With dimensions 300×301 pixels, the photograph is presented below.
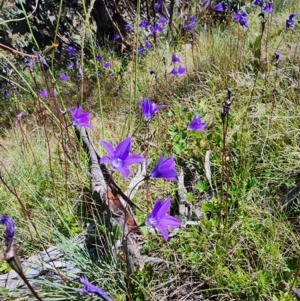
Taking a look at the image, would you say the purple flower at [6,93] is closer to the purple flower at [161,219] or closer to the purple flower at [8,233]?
the purple flower at [161,219]

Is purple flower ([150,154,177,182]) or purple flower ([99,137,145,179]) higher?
purple flower ([99,137,145,179])

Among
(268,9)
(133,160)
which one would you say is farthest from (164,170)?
(268,9)

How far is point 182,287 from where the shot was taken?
131 cm

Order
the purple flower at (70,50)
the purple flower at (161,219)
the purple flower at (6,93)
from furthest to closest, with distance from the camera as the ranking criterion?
the purple flower at (70,50) → the purple flower at (6,93) → the purple flower at (161,219)

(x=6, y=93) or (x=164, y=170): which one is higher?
(x=164, y=170)

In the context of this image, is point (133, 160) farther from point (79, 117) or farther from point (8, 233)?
point (79, 117)

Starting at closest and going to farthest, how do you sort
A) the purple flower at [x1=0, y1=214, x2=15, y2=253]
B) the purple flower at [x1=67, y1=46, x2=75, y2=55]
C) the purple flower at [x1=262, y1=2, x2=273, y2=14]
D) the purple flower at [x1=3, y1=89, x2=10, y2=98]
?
the purple flower at [x1=0, y1=214, x2=15, y2=253], the purple flower at [x1=262, y1=2, x2=273, y2=14], the purple flower at [x1=3, y1=89, x2=10, y2=98], the purple flower at [x1=67, y1=46, x2=75, y2=55]

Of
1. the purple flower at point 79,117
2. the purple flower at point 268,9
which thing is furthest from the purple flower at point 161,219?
the purple flower at point 268,9

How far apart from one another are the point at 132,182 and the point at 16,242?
0.52 meters

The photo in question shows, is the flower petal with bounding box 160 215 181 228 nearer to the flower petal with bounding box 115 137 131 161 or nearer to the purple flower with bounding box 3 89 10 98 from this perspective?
the flower petal with bounding box 115 137 131 161

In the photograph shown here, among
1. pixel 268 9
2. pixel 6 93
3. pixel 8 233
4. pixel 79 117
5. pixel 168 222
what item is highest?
pixel 268 9

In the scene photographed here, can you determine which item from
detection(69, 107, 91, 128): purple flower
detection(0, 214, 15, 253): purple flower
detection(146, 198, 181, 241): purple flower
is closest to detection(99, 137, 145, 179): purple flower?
detection(146, 198, 181, 241): purple flower

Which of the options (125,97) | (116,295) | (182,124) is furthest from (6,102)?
(116,295)

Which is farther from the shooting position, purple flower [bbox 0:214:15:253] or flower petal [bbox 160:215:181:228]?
flower petal [bbox 160:215:181:228]
